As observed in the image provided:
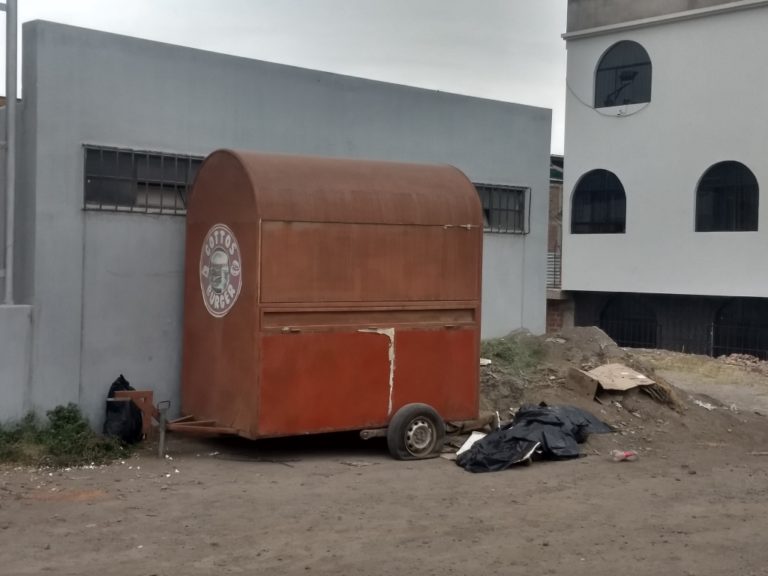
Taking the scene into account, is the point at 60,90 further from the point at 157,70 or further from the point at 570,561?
the point at 570,561

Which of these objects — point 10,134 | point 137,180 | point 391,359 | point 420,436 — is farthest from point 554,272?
point 10,134

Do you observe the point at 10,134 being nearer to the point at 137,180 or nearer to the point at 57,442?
the point at 137,180

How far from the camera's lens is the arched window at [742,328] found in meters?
27.1

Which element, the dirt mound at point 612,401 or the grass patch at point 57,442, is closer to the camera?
the grass patch at point 57,442

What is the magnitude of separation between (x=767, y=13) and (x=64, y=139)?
70.3ft

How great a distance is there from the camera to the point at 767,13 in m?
26.3

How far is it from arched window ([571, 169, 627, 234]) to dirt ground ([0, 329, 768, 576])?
716 inches

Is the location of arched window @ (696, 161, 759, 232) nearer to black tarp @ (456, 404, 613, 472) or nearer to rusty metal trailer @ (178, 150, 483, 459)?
black tarp @ (456, 404, 613, 472)

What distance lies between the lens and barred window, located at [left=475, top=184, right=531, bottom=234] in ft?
48.6

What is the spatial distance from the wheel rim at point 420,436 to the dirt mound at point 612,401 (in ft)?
6.02

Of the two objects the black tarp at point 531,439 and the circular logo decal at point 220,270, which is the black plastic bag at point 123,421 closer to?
the circular logo decal at point 220,270

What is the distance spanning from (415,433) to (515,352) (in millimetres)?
3684

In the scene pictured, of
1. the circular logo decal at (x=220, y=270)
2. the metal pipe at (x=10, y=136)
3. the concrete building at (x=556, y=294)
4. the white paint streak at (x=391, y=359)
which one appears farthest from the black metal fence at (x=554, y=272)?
the metal pipe at (x=10, y=136)

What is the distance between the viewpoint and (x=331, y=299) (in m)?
10.2
